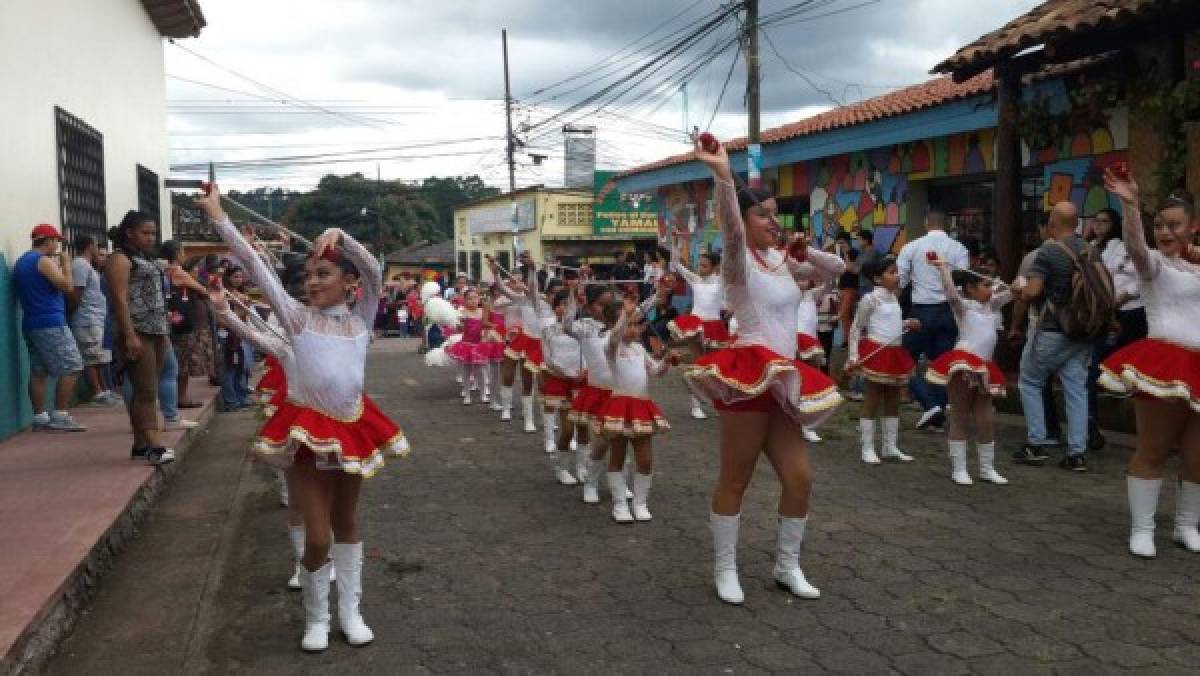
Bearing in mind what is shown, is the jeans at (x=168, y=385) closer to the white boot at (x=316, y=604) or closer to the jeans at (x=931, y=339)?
the white boot at (x=316, y=604)

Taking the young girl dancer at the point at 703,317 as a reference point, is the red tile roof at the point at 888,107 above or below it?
above

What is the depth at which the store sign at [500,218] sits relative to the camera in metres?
39.2

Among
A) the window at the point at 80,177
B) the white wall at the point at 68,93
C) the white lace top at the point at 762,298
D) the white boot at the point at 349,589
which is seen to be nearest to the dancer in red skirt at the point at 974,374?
the white lace top at the point at 762,298

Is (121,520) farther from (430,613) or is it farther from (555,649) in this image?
(555,649)

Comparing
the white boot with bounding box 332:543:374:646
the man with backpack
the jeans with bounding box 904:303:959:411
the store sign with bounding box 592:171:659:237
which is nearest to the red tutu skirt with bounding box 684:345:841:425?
the white boot with bounding box 332:543:374:646

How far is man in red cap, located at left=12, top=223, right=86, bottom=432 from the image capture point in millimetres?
8680

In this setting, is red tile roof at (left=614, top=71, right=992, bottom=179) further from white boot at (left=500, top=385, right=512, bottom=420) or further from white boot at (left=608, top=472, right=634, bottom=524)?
white boot at (left=608, top=472, right=634, bottom=524)

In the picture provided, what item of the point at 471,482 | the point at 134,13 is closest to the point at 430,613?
the point at 471,482

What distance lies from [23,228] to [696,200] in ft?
45.9

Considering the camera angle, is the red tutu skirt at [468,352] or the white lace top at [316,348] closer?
the white lace top at [316,348]

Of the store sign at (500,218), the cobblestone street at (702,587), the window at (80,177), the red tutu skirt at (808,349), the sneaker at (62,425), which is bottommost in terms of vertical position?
the cobblestone street at (702,587)

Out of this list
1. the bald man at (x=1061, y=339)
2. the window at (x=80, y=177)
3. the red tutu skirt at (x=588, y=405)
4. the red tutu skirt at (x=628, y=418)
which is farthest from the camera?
the window at (x=80, y=177)

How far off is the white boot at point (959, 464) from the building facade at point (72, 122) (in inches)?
308

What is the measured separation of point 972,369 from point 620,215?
3158cm
